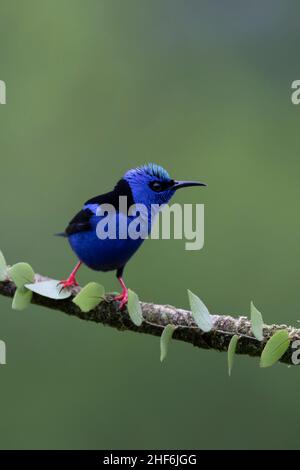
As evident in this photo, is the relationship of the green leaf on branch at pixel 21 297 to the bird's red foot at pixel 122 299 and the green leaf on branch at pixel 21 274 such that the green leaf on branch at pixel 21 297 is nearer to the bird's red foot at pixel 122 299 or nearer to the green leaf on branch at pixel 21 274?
the green leaf on branch at pixel 21 274

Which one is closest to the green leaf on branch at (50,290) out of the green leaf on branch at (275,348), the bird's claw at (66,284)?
the bird's claw at (66,284)

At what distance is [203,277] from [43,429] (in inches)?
78.1

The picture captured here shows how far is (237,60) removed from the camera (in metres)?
11.0

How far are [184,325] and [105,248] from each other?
647 mm

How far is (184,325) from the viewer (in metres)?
2.80

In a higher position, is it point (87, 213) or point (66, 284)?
point (87, 213)

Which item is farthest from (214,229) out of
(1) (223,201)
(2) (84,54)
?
(2) (84,54)

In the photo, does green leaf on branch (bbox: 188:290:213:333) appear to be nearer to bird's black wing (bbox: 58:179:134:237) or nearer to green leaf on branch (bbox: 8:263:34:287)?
green leaf on branch (bbox: 8:263:34:287)

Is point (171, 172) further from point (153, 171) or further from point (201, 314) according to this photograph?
point (201, 314)

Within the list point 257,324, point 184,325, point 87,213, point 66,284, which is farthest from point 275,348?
point 87,213

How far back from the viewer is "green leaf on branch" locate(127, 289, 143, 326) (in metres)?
2.61

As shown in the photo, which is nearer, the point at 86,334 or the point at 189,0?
the point at 86,334

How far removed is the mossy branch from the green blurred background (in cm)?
417

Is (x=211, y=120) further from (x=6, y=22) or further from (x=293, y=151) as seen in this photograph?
(x=6, y=22)
